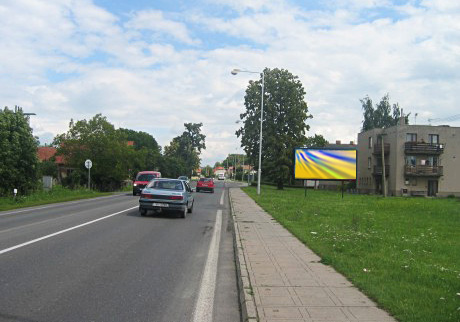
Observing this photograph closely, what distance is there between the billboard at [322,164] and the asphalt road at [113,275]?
87.0ft

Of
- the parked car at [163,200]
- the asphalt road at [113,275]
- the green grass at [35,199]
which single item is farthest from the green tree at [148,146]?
the asphalt road at [113,275]

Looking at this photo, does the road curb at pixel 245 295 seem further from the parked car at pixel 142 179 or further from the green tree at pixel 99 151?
the green tree at pixel 99 151

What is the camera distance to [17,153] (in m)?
32.4

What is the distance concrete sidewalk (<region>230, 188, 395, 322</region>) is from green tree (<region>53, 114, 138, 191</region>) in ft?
131

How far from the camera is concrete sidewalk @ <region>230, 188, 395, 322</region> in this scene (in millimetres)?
4930

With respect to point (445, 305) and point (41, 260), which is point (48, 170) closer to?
point (41, 260)

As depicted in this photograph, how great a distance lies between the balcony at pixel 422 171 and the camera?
2201 inches

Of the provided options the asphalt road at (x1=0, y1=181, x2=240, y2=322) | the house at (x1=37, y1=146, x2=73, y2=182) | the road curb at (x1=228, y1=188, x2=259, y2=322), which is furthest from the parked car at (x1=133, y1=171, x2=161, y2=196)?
the house at (x1=37, y1=146, x2=73, y2=182)

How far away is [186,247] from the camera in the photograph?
1013 cm

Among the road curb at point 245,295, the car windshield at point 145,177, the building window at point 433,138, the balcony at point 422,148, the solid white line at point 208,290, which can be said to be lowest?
the solid white line at point 208,290

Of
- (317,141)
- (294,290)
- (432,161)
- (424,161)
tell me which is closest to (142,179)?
(294,290)

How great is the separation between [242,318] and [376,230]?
30.2 ft

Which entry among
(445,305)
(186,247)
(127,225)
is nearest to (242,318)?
(445,305)

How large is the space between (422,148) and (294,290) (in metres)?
54.9
